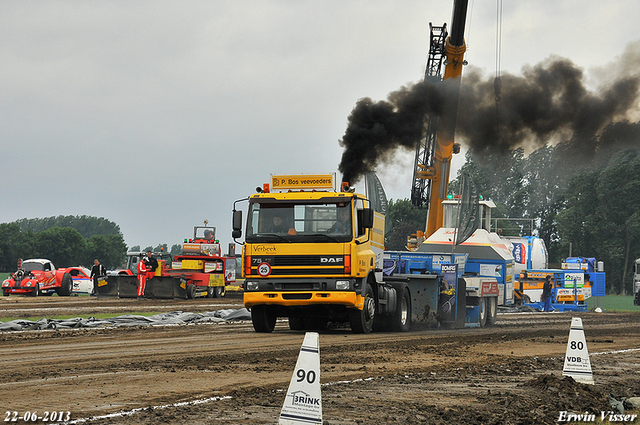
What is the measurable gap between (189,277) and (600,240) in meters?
54.9

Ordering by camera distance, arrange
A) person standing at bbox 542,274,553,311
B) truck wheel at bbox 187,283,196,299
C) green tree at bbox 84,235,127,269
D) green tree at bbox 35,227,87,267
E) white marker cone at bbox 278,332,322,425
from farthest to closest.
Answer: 1. green tree at bbox 84,235,127,269
2. green tree at bbox 35,227,87,267
3. person standing at bbox 542,274,553,311
4. truck wheel at bbox 187,283,196,299
5. white marker cone at bbox 278,332,322,425

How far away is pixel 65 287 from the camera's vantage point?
126 ft

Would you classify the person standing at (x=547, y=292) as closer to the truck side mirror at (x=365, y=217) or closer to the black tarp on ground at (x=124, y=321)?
the black tarp on ground at (x=124, y=321)

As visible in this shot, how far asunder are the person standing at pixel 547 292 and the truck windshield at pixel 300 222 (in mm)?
23034

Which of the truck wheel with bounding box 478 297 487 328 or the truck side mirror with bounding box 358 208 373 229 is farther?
the truck wheel with bounding box 478 297 487 328

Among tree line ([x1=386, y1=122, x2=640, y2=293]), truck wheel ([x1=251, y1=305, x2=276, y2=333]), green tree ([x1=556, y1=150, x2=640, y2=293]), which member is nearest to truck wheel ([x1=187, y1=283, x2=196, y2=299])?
truck wheel ([x1=251, y1=305, x2=276, y2=333])

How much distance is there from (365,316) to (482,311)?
7.12 meters

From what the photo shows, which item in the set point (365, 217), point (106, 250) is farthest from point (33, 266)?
point (106, 250)

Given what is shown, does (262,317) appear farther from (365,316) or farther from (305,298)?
(365,316)

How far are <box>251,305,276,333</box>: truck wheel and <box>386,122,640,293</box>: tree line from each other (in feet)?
170

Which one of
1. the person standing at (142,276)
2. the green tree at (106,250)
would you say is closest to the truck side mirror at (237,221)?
the person standing at (142,276)

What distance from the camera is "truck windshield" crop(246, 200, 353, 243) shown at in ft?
53.7

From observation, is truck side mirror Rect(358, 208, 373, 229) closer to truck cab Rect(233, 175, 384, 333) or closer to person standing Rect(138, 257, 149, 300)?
truck cab Rect(233, 175, 384, 333)

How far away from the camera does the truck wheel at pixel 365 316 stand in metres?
17.1
